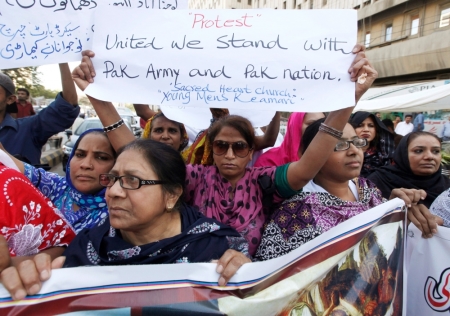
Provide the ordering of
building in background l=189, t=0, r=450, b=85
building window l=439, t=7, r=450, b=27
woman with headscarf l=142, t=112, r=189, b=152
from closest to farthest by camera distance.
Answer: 1. woman with headscarf l=142, t=112, r=189, b=152
2. building in background l=189, t=0, r=450, b=85
3. building window l=439, t=7, r=450, b=27

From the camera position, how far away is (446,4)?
64.6 ft

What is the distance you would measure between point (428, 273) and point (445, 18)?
23.0 m

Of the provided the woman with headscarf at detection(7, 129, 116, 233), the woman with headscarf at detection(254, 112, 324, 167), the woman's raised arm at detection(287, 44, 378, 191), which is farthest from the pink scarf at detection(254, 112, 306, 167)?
the woman with headscarf at detection(7, 129, 116, 233)

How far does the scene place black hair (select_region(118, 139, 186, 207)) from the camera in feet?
5.18

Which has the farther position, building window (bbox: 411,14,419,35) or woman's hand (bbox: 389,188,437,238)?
building window (bbox: 411,14,419,35)

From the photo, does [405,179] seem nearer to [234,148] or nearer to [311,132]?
[311,132]

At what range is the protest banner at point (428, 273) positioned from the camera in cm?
164

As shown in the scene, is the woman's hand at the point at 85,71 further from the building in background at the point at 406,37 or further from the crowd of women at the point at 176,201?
the building in background at the point at 406,37

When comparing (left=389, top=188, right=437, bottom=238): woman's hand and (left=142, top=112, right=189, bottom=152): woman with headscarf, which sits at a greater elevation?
(left=142, top=112, right=189, bottom=152): woman with headscarf

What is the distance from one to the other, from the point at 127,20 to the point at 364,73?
1.15 m

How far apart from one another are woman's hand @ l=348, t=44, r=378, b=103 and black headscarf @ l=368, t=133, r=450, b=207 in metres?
1.64

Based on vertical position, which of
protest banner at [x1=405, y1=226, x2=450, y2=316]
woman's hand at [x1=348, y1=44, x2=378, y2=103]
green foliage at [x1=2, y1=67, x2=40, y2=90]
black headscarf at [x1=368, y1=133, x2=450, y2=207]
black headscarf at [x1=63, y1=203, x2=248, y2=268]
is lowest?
protest banner at [x1=405, y1=226, x2=450, y2=316]

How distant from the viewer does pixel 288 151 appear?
8.91 ft

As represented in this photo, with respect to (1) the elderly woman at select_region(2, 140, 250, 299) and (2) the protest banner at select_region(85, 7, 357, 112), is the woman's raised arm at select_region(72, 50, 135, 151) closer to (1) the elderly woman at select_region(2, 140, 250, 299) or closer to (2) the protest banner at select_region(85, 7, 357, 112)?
(2) the protest banner at select_region(85, 7, 357, 112)
